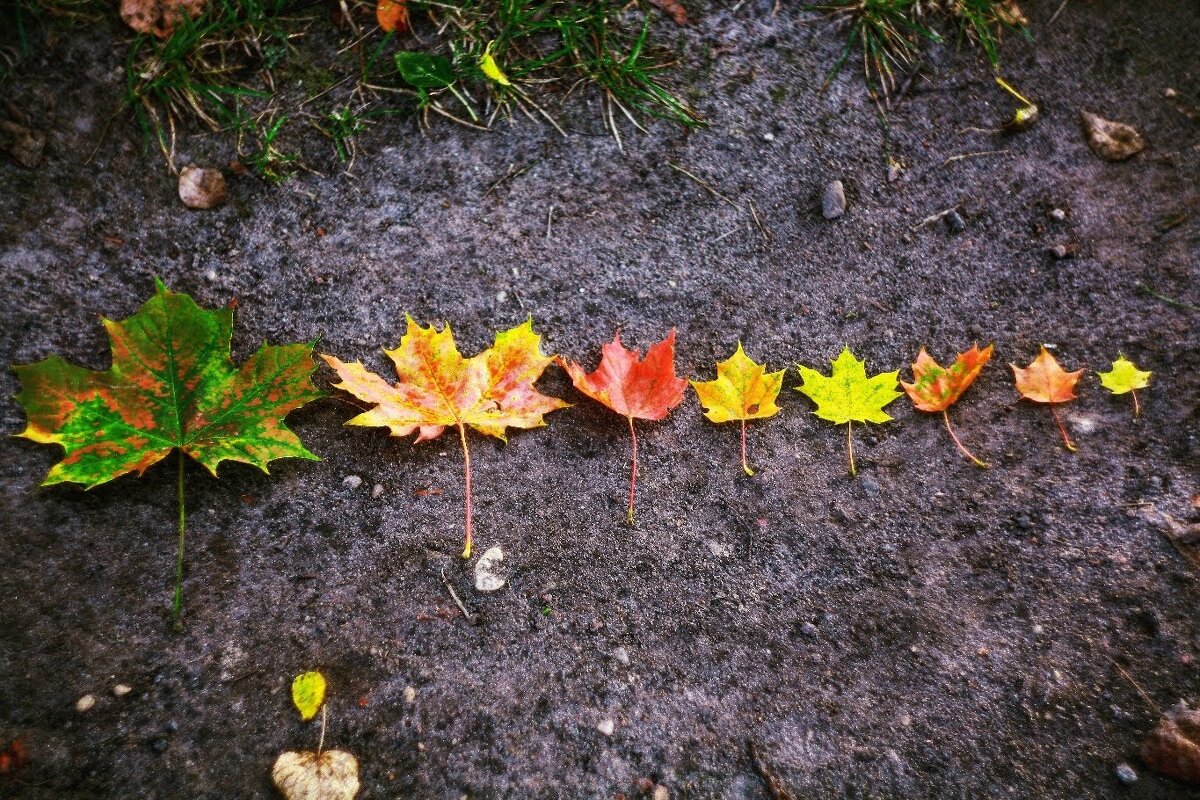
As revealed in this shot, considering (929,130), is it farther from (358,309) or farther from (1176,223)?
(358,309)

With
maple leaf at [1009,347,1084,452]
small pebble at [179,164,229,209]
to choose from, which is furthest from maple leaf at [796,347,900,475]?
small pebble at [179,164,229,209]

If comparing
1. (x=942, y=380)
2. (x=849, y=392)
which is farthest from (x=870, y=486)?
(x=942, y=380)

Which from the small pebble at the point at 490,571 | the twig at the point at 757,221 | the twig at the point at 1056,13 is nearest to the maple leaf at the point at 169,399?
the small pebble at the point at 490,571

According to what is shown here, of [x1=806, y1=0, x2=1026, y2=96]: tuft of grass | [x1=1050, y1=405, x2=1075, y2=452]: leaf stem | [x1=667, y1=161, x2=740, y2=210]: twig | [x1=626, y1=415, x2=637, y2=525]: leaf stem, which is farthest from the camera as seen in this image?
[x1=806, y1=0, x2=1026, y2=96]: tuft of grass

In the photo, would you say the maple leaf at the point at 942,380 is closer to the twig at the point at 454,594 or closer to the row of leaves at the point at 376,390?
the row of leaves at the point at 376,390

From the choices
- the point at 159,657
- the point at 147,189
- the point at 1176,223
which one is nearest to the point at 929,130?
the point at 1176,223

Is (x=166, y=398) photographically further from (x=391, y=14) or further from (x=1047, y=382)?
(x=1047, y=382)

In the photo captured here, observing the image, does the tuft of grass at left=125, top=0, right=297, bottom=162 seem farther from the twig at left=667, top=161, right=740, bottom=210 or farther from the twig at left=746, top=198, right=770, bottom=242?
the twig at left=746, top=198, right=770, bottom=242
